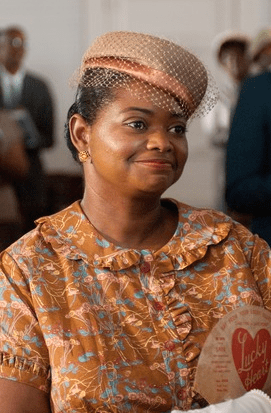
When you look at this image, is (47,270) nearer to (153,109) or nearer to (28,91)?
(153,109)

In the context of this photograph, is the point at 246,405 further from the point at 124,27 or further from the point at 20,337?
the point at 124,27

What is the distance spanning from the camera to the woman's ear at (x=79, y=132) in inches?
73.9

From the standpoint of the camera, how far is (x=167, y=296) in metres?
1.80

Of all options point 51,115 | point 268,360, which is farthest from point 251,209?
point 51,115

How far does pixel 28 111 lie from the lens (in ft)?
21.5

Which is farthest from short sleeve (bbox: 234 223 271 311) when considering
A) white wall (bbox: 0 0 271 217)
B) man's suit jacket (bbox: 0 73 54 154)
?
white wall (bbox: 0 0 271 217)

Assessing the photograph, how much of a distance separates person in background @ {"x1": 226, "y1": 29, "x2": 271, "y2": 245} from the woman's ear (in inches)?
33.8

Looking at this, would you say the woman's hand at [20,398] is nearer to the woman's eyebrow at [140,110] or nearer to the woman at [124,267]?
the woman at [124,267]

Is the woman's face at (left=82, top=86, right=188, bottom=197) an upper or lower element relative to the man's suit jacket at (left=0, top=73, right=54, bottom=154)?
upper

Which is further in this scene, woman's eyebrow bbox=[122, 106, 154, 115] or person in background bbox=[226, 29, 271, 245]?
person in background bbox=[226, 29, 271, 245]

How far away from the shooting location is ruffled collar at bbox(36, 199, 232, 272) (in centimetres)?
180

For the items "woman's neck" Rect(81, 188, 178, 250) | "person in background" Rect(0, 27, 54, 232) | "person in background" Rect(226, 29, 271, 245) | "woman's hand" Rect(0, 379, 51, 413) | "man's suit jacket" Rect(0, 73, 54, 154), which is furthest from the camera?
"man's suit jacket" Rect(0, 73, 54, 154)

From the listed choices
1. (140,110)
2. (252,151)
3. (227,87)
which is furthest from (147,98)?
(227,87)

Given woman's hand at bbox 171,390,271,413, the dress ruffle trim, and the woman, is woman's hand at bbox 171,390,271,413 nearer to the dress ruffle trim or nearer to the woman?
the woman
